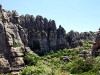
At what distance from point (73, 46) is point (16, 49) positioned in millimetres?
60972

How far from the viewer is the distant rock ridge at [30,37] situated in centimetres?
3406

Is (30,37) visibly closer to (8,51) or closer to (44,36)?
(44,36)

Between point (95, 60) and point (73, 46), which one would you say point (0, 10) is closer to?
point (95, 60)

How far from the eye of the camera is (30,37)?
8262 cm

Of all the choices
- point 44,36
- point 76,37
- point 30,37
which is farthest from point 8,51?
point 76,37

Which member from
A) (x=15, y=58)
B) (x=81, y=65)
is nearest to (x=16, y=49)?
(x=15, y=58)

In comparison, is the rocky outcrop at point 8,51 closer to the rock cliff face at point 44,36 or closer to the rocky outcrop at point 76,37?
the rock cliff face at point 44,36

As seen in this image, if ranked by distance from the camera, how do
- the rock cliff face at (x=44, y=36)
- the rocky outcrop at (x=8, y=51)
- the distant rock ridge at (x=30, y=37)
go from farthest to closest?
the rock cliff face at (x=44, y=36) → the distant rock ridge at (x=30, y=37) → the rocky outcrop at (x=8, y=51)

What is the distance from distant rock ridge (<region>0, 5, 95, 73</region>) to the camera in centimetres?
3406

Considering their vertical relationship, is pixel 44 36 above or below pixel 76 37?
above

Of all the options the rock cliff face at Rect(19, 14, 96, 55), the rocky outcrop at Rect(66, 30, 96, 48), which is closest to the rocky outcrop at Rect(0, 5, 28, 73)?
the rock cliff face at Rect(19, 14, 96, 55)

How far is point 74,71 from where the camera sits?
36.2m

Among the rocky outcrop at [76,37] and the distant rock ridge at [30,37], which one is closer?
the distant rock ridge at [30,37]

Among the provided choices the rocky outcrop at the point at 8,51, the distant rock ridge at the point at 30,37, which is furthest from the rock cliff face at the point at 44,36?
the rocky outcrop at the point at 8,51
